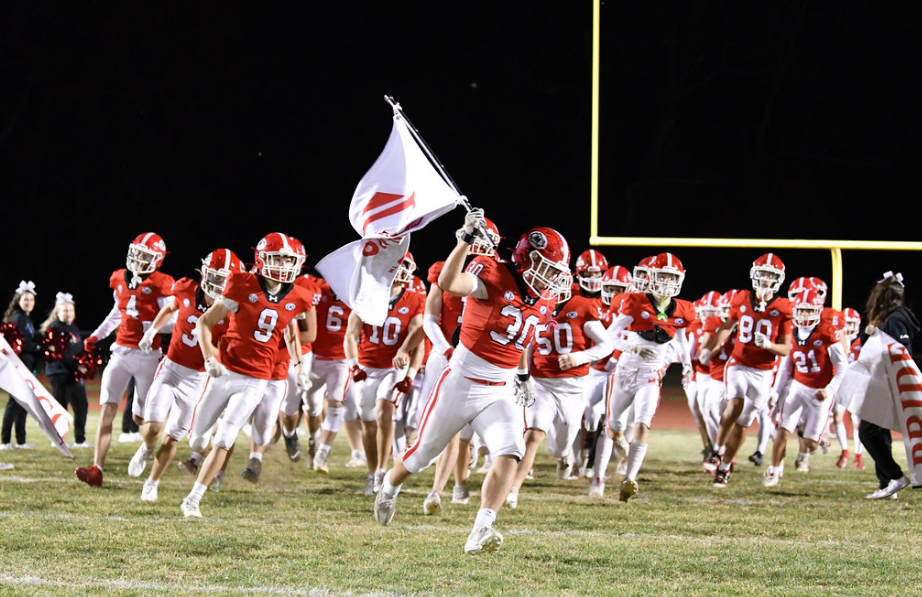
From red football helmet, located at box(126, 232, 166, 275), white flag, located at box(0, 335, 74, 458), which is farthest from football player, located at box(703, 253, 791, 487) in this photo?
white flag, located at box(0, 335, 74, 458)

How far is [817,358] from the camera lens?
31.3 feet

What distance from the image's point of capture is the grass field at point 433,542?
193 inches

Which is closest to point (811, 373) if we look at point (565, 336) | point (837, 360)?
point (837, 360)

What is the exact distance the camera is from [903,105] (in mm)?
13742

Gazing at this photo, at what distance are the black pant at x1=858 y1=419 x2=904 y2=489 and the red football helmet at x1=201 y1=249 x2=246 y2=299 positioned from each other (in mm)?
4839

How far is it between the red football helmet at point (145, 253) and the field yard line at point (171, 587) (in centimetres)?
396

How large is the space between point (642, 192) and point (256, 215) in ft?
42.3

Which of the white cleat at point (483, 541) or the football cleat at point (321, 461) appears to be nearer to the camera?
the white cleat at point (483, 541)

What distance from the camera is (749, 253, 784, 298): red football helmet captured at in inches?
368

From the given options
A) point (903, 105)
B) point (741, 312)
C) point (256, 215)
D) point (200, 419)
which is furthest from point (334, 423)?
point (256, 215)

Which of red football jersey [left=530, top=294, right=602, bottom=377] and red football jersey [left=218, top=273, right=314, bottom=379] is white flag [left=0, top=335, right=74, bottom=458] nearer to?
red football jersey [left=218, top=273, right=314, bottom=379]

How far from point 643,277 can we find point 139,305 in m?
3.82

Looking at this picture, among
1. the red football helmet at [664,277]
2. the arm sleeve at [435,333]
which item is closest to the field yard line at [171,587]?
the arm sleeve at [435,333]

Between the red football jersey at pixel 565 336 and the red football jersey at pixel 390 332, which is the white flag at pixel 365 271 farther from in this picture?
the red football jersey at pixel 390 332
